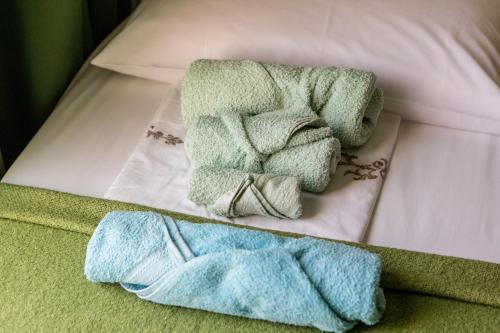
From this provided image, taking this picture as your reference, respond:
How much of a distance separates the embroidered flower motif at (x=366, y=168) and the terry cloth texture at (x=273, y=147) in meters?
0.06

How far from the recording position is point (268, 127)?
130 centimetres

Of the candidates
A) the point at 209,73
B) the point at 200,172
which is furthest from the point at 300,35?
the point at 200,172

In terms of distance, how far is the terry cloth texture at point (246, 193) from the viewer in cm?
122

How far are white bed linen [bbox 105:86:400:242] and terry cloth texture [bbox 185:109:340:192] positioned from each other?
0.04 meters

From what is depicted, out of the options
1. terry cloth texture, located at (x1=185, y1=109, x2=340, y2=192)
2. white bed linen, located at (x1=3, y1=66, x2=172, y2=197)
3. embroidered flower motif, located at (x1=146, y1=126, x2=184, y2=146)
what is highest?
terry cloth texture, located at (x1=185, y1=109, x2=340, y2=192)

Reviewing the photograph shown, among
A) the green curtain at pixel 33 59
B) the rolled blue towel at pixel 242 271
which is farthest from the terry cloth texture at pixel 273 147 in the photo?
the green curtain at pixel 33 59

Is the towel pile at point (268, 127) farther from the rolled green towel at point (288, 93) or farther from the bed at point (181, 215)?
the bed at point (181, 215)

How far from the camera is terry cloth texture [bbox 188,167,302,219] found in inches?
47.9

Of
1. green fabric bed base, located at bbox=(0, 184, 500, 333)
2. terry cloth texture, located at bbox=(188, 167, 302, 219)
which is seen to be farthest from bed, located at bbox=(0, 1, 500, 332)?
terry cloth texture, located at bbox=(188, 167, 302, 219)

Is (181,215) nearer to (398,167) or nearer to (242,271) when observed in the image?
(242,271)

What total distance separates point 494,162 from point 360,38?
1.30ft

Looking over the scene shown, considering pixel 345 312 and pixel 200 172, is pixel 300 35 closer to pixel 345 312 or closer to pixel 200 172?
pixel 200 172

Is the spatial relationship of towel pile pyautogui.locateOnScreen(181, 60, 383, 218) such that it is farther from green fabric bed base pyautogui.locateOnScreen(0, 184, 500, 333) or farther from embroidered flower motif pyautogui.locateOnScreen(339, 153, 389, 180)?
green fabric bed base pyautogui.locateOnScreen(0, 184, 500, 333)

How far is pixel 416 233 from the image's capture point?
1.24m
